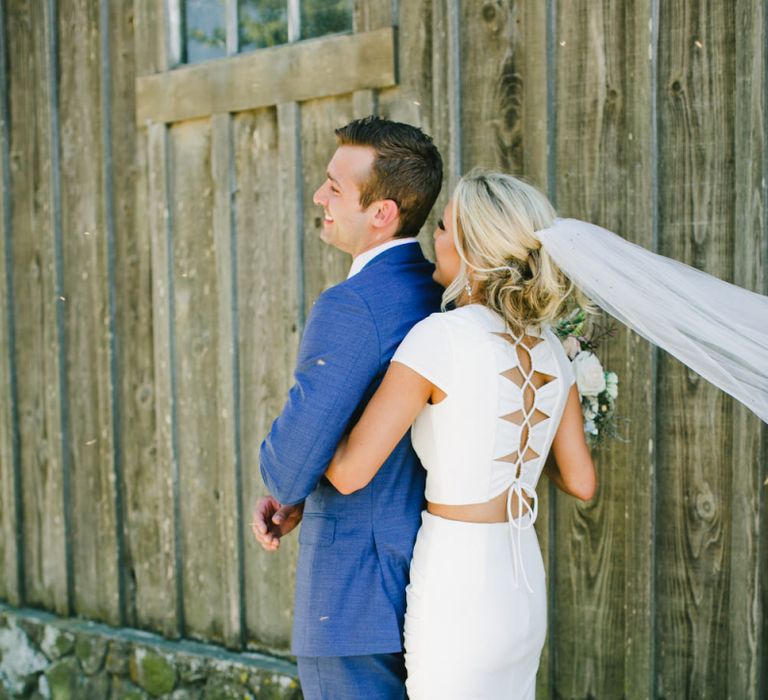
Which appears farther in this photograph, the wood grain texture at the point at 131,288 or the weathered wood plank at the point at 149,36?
the wood grain texture at the point at 131,288

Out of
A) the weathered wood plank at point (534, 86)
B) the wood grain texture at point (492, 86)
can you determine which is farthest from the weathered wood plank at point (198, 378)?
the weathered wood plank at point (534, 86)

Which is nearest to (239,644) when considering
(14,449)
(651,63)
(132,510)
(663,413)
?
(132,510)

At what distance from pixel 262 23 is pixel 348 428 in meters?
2.20

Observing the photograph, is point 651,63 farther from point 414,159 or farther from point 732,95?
point 414,159

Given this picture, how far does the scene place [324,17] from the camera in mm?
3756

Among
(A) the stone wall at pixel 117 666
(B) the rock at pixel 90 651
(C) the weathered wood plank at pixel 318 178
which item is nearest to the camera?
(C) the weathered wood plank at pixel 318 178

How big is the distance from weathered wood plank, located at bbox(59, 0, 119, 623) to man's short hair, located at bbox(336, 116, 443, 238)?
2.22 metres

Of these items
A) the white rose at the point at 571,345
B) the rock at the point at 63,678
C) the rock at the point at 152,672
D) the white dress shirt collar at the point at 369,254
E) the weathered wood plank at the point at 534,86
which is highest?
the weathered wood plank at the point at 534,86

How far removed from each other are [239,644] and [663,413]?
204 cm

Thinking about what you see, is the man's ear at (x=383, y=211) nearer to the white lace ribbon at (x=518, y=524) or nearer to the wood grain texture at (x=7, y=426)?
the white lace ribbon at (x=518, y=524)

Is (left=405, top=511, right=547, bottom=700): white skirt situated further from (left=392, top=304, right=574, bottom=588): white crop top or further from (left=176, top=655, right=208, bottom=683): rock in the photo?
(left=176, top=655, right=208, bottom=683): rock

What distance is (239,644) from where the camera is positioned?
4031 millimetres

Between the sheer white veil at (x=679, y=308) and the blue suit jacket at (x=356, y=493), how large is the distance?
405 millimetres

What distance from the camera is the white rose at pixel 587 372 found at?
261 centimetres
